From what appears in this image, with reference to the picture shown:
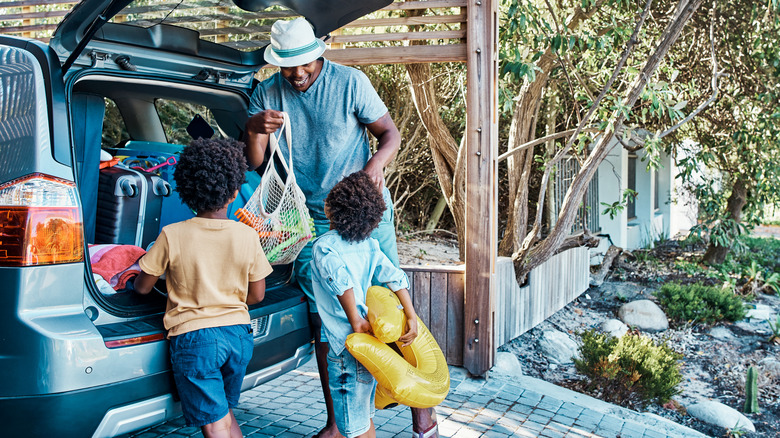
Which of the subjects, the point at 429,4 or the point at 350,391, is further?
the point at 429,4

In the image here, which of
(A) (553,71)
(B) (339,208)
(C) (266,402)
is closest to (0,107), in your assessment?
(B) (339,208)

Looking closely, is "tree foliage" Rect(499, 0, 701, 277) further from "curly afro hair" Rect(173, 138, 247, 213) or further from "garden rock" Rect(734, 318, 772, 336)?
"curly afro hair" Rect(173, 138, 247, 213)

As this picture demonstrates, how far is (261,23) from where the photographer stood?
343cm

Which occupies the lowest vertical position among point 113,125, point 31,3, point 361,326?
point 361,326

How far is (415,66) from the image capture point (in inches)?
231

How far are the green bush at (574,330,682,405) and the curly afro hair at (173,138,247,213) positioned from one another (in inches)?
139

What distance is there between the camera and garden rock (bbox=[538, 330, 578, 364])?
618 cm

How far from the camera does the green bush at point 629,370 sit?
5.10m

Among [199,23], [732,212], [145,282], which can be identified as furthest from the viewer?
[732,212]

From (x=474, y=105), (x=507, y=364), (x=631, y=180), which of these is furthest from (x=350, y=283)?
(x=631, y=180)

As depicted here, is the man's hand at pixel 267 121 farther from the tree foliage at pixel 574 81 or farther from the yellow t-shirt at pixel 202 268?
the tree foliage at pixel 574 81

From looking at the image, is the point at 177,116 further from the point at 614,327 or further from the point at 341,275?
the point at 341,275

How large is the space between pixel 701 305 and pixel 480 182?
4556 mm

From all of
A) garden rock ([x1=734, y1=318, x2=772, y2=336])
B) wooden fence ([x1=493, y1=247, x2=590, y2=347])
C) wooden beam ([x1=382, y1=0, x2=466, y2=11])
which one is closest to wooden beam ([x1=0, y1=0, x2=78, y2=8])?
wooden beam ([x1=382, y1=0, x2=466, y2=11])
